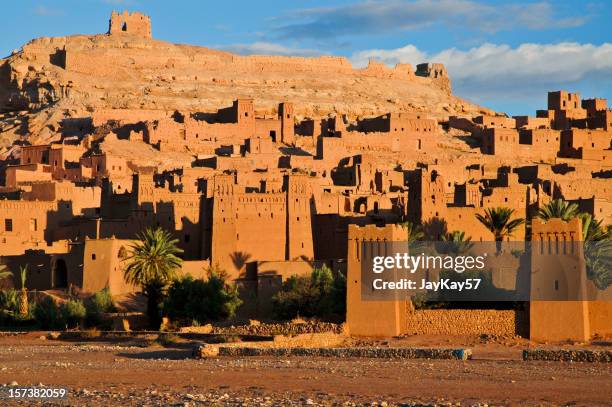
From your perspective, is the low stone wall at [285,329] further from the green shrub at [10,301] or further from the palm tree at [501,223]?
the palm tree at [501,223]

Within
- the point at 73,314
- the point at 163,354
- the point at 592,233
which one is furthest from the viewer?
the point at 73,314

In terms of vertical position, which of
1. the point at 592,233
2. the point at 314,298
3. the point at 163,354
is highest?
the point at 592,233

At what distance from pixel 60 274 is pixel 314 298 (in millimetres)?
10585

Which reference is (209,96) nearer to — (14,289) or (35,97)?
(35,97)

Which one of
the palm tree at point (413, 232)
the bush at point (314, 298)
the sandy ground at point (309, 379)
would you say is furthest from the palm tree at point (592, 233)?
the sandy ground at point (309, 379)

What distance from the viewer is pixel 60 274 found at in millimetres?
44906

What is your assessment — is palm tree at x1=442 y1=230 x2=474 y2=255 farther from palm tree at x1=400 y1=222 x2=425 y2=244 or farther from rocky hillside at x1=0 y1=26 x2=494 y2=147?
rocky hillside at x1=0 y1=26 x2=494 y2=147

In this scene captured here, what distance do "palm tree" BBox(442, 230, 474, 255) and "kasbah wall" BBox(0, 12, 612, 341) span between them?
1.14 metres

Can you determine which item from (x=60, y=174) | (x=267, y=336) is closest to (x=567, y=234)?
(x=267, y=336)

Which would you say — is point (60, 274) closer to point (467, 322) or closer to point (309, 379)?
point (467, 322)

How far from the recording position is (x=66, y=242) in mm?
46344

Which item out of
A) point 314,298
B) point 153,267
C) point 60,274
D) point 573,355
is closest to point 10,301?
point 60,274

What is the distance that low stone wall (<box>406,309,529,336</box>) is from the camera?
31.8 metres

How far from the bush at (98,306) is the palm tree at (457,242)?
9.72 m
